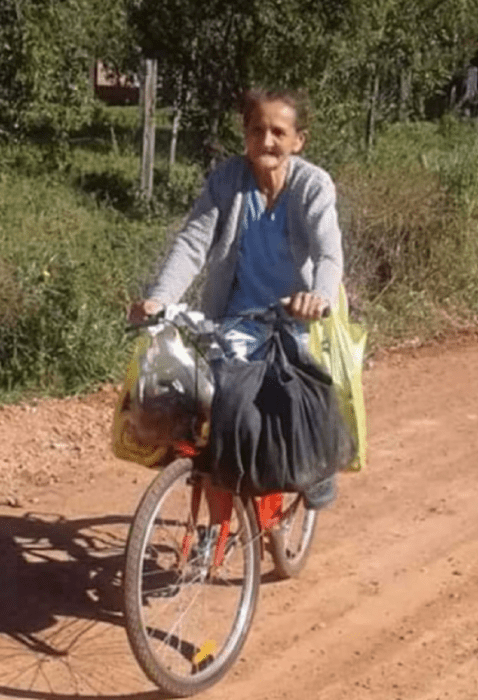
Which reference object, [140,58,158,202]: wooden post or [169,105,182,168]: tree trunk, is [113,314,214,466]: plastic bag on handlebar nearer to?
[140,58,158,202]: wooden post

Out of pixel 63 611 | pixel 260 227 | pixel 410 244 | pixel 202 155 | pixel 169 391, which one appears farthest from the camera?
pixel 202 155

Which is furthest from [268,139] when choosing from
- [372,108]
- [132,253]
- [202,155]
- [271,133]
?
[372,108]

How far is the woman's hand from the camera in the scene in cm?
434

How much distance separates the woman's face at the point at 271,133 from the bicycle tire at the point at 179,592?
1.04 m

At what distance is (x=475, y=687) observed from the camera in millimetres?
4688

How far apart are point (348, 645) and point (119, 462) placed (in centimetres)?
223

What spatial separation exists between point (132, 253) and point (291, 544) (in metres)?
4.21

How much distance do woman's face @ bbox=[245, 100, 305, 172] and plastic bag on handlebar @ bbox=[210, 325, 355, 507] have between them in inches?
24.3

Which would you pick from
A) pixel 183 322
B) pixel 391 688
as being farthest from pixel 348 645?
pixel 183 322

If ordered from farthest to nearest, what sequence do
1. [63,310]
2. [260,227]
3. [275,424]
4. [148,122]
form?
1. [148,122]
2. [63,310]
3. [260,227]
4. [275,424]

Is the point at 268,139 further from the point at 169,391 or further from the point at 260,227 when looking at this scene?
the point at 169,391

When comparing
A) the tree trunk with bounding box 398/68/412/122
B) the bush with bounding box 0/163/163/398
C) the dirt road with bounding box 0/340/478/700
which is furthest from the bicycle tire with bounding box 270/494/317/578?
the tree trunk with bounding box 398/68/412/122

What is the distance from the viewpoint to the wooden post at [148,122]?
A: 13071 millimetres

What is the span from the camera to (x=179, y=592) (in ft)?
15.9
